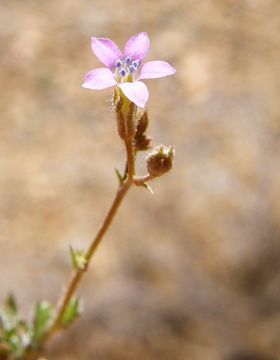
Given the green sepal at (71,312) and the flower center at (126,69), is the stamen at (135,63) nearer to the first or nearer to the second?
the flower center at (126,69)

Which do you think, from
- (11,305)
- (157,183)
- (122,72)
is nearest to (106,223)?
(122,72)

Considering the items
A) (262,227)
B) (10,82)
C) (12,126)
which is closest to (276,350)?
(262,227)

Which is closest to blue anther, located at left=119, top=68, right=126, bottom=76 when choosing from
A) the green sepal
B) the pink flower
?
the pink flower

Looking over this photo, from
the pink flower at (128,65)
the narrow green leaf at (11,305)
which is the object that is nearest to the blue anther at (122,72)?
the pink flower at (128,65)

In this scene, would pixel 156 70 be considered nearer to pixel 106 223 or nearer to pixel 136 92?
pixel 136 92

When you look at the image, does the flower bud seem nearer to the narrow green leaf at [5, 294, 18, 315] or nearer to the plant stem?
the plant stem
